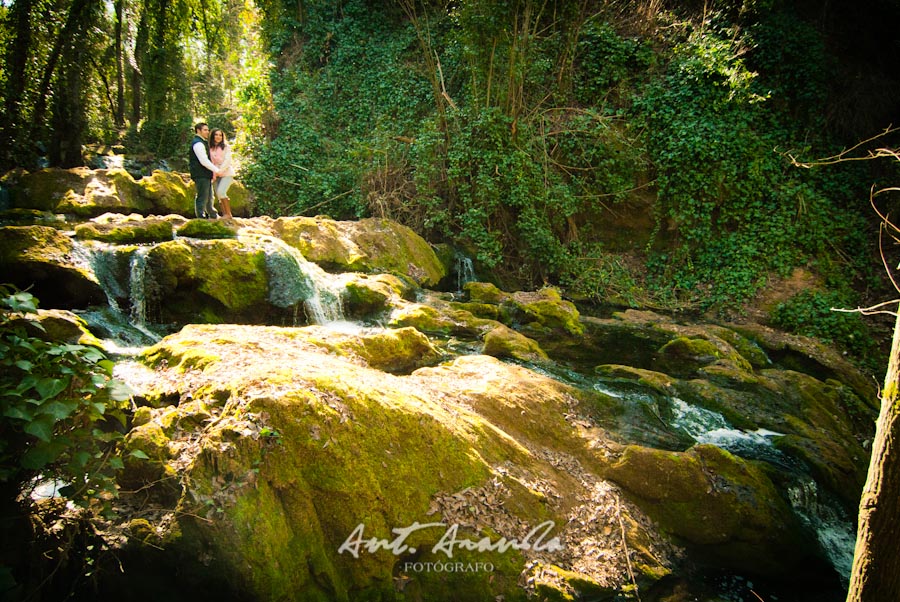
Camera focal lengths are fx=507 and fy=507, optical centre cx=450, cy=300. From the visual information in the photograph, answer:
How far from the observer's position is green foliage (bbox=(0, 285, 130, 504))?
234cm

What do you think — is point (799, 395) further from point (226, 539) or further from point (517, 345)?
point (226, 539)

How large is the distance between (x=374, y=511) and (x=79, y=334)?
3.37 m

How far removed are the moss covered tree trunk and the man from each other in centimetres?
891

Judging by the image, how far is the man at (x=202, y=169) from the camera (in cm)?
832

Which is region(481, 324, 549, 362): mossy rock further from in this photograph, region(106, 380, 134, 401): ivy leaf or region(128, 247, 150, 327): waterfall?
region(106, 380, 134, 401): ivy leaf

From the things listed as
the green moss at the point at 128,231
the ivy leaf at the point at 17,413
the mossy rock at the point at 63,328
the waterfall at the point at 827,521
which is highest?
the green moss at the point at 128,231

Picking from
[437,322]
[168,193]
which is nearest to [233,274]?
[437,322]

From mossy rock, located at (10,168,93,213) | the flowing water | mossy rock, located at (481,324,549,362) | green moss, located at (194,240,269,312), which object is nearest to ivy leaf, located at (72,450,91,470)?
the flowing water

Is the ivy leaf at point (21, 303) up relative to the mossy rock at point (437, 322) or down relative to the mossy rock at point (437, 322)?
up

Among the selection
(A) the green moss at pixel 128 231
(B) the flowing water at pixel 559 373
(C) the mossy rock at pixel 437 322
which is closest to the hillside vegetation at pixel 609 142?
(C) the mossy rock at pixel 437 322

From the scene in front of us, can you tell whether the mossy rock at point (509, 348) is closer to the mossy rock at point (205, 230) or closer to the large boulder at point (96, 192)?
the mossy rock at point (205, 230)

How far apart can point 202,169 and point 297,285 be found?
281 cm

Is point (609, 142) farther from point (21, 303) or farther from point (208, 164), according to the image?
point (21, 303)

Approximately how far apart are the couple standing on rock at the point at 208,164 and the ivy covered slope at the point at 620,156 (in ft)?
12.2
